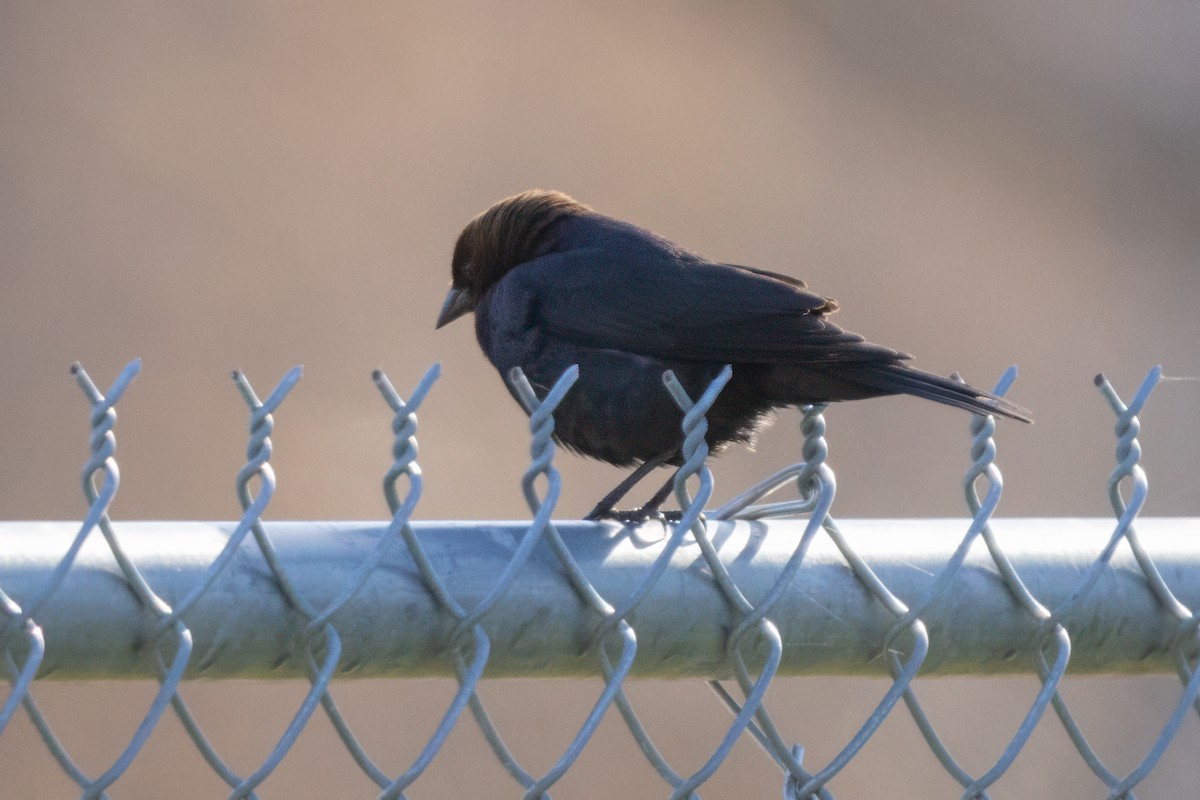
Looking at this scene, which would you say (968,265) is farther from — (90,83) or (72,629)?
(72,629)

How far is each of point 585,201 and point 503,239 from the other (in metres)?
2.31

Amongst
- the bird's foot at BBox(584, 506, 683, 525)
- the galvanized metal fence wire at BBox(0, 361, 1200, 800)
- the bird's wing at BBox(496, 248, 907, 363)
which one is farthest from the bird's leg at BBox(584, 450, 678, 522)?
the galvanized metal fence wire at BBox(0, 361, 1200, 800)

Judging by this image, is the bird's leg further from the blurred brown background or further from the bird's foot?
the blurred brown background

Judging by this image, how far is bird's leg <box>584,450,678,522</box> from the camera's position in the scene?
2.25 m

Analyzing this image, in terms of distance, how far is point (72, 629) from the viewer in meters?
1.12

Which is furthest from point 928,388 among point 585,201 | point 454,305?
point 585,201

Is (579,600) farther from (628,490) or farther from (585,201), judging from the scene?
(585,201)

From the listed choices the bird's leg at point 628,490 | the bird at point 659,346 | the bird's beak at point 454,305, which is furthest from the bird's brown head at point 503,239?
the bird's leg at point 628,490

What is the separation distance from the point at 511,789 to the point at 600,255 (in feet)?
7.71

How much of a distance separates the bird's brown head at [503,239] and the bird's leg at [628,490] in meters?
0.72

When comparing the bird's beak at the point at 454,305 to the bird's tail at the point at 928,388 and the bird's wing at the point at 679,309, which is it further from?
the bird's tail at the point at 928,388

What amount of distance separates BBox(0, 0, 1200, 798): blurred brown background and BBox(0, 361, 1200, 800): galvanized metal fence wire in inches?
128

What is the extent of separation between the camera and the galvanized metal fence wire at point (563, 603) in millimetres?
1115

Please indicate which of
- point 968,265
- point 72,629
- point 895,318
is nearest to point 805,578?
point 72,629
